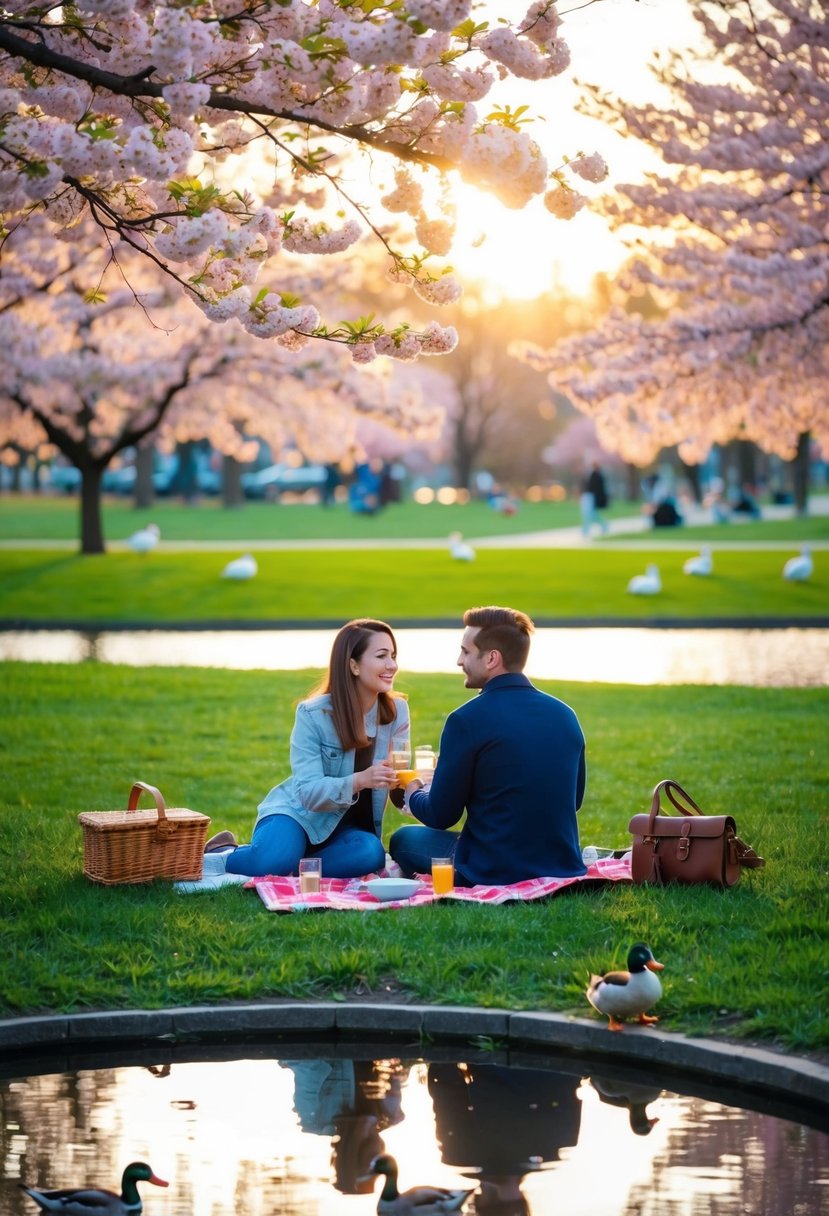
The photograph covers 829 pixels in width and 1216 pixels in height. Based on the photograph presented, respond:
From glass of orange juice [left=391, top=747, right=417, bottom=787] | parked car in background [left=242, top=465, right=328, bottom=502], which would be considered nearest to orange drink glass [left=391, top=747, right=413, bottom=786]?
glass of orange juice [left=391, top=747, right=417, bottom=787]

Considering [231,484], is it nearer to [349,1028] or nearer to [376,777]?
[376,777]

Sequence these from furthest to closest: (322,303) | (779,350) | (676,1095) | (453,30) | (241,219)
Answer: (322,303), (779,350), (241,219), (453,30), (676,1095)

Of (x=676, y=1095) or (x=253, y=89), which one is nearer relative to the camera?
(x=676, y=1095)

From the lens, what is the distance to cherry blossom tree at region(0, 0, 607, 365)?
6.93 m

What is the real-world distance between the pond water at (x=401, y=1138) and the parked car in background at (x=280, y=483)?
75940mm

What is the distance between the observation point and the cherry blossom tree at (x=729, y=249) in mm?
19672

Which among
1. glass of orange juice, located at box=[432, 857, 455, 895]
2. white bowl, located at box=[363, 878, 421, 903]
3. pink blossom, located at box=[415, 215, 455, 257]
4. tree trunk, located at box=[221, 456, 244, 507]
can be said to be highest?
tree trunk, located at box=[221, 456, 244, 507]

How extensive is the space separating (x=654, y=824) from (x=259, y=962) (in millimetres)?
1986

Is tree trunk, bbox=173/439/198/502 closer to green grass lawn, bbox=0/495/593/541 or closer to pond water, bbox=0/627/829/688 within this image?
green grass lawn, bbox=0/495/593/541

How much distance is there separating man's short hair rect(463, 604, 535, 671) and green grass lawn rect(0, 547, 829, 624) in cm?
1711

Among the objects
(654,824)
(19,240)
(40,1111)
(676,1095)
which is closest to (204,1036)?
(40,1111)

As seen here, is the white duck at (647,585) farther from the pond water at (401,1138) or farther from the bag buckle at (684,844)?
the pond water at (401,1138)

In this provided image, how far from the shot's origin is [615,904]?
7441 mm

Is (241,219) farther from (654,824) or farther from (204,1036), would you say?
(204,1036)
